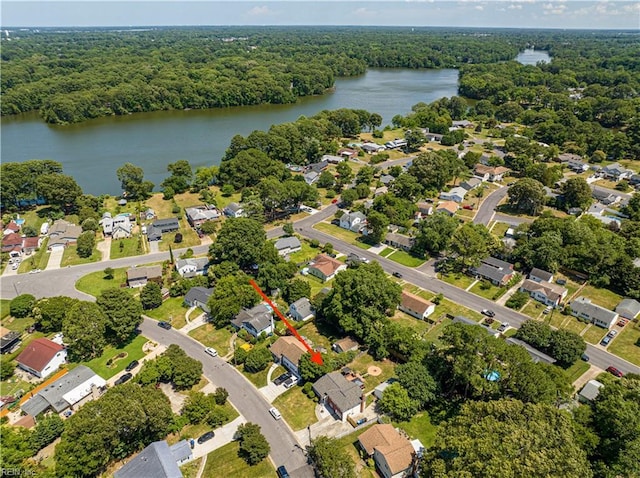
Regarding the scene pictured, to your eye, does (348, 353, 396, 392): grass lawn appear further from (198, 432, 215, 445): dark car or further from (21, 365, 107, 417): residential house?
(21, 365, 107, 417): residential house

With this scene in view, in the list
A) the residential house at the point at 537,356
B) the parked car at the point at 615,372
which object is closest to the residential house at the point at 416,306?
the residential house at the point at 537,356

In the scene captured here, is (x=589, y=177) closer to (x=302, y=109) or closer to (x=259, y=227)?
(x=259, y=227)

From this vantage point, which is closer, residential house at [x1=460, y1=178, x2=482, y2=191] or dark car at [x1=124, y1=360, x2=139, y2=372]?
dark car at [x1=124, y1=360, x2=139, y2=372]

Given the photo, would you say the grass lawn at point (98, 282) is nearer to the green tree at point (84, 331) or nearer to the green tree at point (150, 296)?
the green tree at point (150, 296)

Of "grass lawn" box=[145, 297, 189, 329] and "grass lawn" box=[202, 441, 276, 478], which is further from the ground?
"grass lawn" box=[202, 441, 276, 478]

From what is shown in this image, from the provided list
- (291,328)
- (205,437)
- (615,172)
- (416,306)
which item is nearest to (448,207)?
(416,306)

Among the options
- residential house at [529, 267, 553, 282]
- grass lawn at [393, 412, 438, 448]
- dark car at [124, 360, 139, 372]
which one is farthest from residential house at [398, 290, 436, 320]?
dark car at [124, 360, 139, 372]
